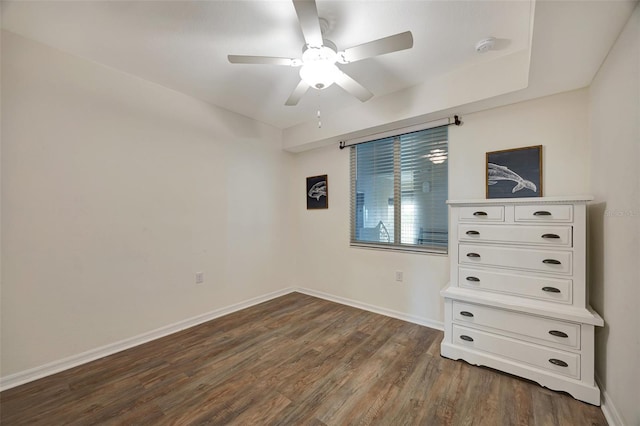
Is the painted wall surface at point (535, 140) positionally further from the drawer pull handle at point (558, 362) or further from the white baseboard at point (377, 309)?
the white baseboard at point (377, 309)

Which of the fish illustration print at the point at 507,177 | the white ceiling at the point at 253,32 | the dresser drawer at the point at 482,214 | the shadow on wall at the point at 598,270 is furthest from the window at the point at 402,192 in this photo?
the shadow on wall at the point at 598,270

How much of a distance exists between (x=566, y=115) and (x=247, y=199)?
337cm

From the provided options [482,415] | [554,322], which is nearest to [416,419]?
[482,415]

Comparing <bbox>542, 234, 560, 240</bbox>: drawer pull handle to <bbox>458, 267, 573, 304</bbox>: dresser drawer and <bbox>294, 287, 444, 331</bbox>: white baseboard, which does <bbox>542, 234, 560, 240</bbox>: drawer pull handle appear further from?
<bbox>294, 287, 444, 331</bbox>: white baseboard

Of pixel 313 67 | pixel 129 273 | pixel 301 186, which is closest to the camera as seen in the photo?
pixel 313 67

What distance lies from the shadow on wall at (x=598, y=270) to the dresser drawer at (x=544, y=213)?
186 millimetres

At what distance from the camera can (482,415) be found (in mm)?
1507

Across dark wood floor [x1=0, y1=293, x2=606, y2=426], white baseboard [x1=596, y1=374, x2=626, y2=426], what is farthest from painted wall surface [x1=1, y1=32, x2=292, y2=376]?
white baseboard [x1=596, y1=374, x2=626, y2=426]

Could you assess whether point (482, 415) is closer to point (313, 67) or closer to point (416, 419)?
point (416, 419)

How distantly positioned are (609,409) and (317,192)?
10.6ft

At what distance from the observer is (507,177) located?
7.47 ft

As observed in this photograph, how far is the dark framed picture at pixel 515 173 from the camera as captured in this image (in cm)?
216

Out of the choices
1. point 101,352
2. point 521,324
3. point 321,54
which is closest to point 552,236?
point 521,324

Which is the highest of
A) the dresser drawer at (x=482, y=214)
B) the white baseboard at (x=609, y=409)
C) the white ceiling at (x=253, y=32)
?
the white ceiling at (x=253, y=32)
